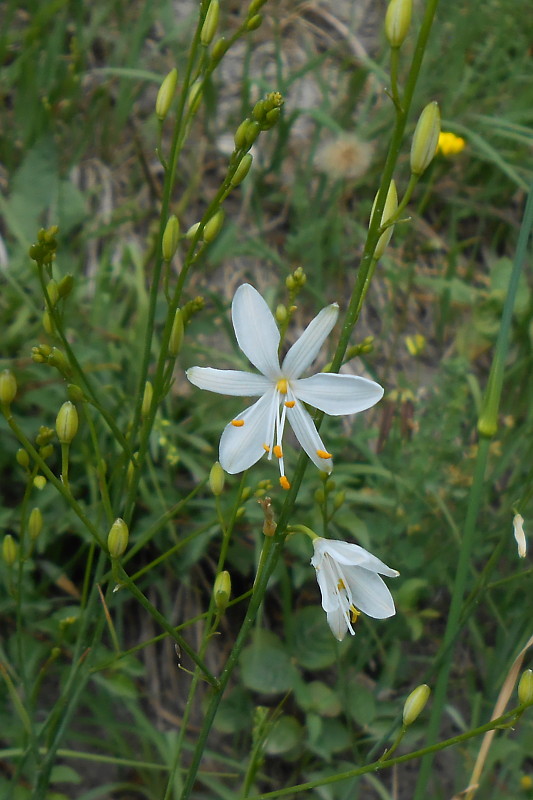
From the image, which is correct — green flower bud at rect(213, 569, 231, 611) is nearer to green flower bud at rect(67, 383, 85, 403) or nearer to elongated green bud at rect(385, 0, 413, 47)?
green flower bud at rect(67, 383, 85, 403)

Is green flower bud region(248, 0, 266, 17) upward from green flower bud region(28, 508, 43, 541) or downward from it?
upward

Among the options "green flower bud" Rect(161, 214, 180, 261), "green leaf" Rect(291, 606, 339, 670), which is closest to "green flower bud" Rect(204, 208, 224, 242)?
"green flower bud" Rect(161, 214, 180, 261)

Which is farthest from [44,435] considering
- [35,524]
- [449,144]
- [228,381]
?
[449,144]

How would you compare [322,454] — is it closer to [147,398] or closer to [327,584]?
[327,584]

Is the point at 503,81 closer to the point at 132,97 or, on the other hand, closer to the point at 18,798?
the point at 132,97

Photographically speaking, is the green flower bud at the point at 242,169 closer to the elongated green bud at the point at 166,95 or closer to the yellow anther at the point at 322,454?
the elongated green bud at the point at 166,95

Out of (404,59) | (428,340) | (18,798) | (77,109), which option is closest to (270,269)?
(428,340)
